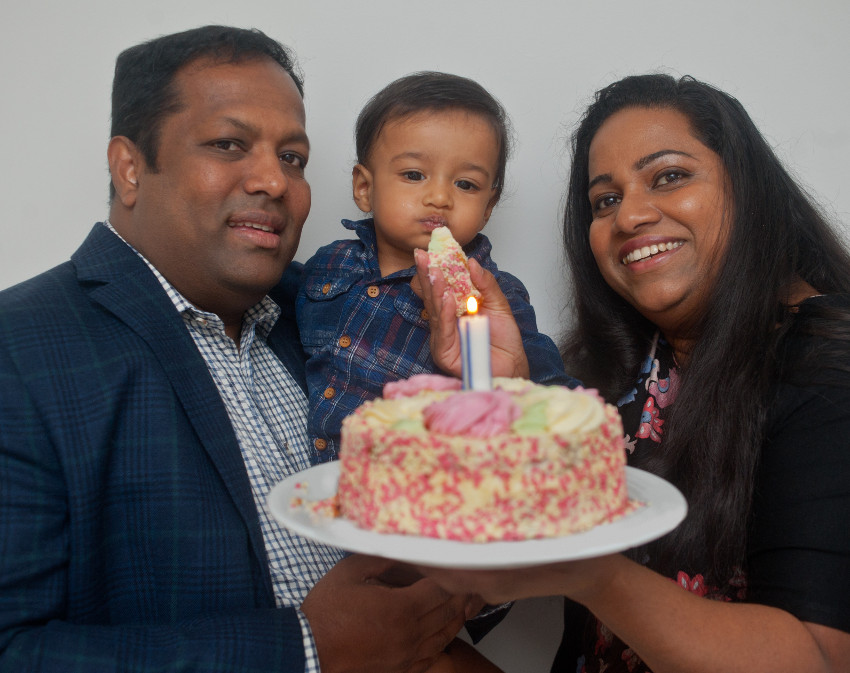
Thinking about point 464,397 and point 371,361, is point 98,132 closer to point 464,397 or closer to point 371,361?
point 371,361

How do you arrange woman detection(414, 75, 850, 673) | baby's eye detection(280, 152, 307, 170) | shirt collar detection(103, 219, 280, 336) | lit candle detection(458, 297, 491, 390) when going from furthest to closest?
baby's eye detection(280, 152, 307, 170), shirt collar detection(103, 219, 280, 336), woman detection(414, 75, 850, 673), lit candle detection(458, 297, 491, 390)

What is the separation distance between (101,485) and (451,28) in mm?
2360

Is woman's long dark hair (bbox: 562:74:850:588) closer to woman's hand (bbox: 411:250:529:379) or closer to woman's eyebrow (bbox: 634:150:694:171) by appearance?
woman's eyebrow (bbox: 634:150:694:171)

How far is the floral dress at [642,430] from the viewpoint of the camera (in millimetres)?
2074

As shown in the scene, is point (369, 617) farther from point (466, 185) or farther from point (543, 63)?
point (543, 63)

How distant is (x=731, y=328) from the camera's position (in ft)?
6.68

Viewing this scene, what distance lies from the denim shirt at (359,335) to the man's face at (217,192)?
302mm

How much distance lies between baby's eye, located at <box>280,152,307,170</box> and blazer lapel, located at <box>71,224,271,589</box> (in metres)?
0.56

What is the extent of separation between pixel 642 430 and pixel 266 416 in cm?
117

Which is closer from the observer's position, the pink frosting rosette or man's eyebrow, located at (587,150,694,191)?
the pink frosting rosette

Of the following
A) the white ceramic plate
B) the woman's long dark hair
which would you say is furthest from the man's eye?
the woman's long dark hair

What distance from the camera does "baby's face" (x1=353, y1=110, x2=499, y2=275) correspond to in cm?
237

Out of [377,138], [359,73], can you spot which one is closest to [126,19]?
[359,73]

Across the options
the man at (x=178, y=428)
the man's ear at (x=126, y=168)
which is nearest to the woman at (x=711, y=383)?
the man at (x=178, y=428)
